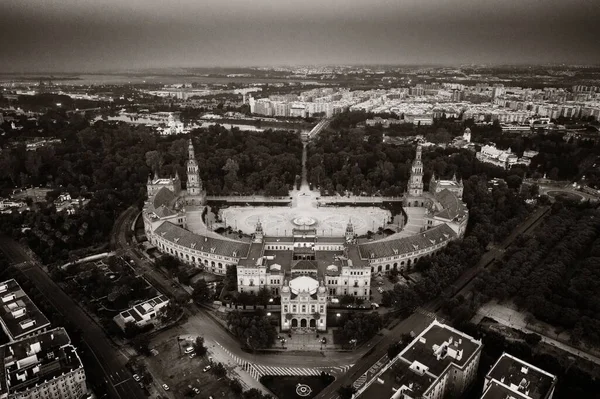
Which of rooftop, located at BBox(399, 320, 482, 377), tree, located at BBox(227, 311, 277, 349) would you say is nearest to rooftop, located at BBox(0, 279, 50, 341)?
tree, located at BBox(227, 311, 277, 349)

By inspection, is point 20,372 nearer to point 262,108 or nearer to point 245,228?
point 245,228

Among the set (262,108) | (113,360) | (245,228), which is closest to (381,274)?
(245,228)

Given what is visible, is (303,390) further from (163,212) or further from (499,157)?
(499,157)

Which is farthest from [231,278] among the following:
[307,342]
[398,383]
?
[398,383]

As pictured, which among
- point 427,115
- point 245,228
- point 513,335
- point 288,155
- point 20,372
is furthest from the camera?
point 427,115

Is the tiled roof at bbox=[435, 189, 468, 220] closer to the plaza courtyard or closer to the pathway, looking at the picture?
the plaza courtyard
